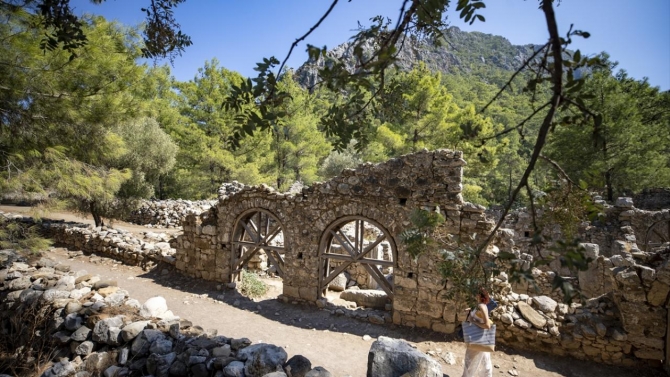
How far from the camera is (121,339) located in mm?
4422

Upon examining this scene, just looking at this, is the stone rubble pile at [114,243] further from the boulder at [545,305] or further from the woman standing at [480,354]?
the boulder at [545,305]

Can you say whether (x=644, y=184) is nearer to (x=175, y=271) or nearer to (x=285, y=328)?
(x=285, y=328)

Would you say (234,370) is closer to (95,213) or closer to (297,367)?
(297,367)

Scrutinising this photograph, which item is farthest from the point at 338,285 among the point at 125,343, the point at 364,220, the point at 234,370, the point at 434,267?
the point at 234,370

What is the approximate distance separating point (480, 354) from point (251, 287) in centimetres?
625

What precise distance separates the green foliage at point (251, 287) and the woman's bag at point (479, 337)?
19.5ft

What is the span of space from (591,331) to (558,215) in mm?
4830

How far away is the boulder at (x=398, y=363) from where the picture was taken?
331 cm

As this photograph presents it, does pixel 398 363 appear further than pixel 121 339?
No

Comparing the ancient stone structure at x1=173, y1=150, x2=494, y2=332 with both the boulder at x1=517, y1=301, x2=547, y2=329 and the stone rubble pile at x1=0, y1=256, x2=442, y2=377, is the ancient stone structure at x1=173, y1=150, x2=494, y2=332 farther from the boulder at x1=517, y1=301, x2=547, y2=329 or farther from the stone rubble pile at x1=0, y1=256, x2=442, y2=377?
the stone rubble pile at x1=0, y1=256, x2=442, y2=377

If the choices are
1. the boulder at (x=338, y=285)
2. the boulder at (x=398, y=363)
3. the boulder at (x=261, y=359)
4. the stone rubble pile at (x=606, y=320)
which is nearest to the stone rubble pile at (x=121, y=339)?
the boulder at (x=261, y=359)

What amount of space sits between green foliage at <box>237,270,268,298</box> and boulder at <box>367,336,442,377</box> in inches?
238

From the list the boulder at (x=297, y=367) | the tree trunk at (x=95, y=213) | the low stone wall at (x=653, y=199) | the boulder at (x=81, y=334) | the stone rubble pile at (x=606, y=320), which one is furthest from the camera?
the low stone wall at (x=653, y=199)

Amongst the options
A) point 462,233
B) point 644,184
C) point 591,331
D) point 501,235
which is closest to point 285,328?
point 462,233
